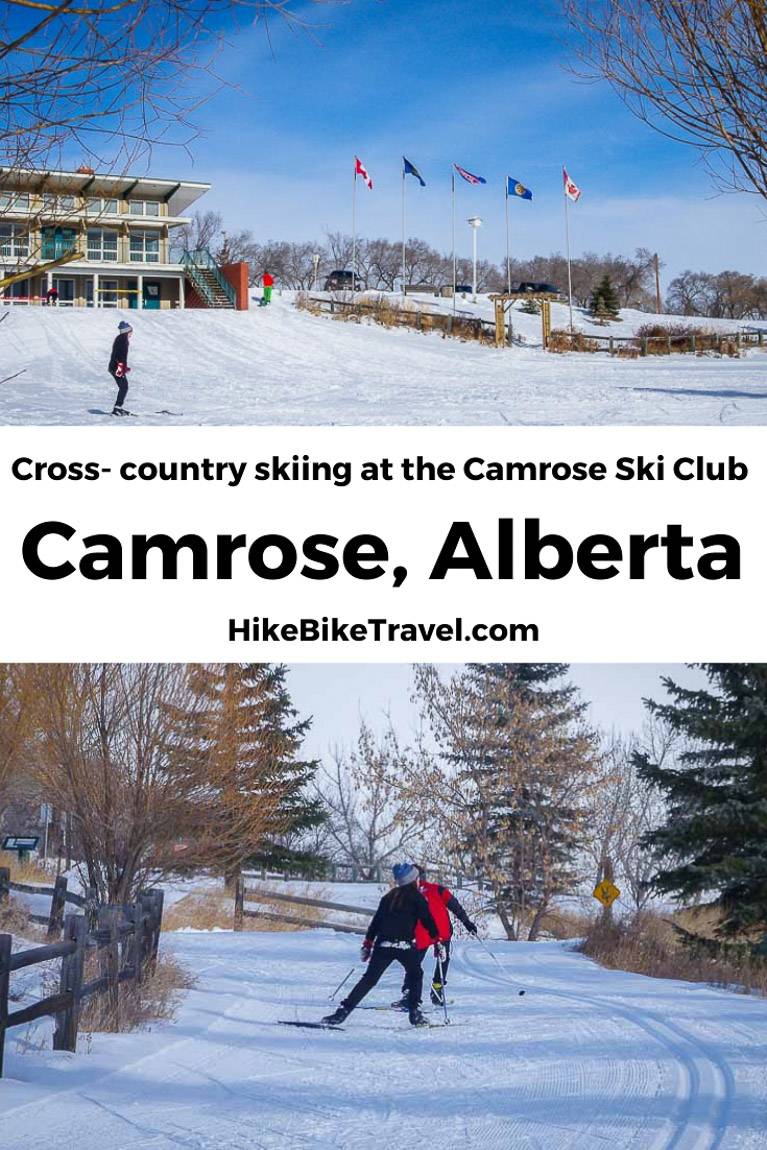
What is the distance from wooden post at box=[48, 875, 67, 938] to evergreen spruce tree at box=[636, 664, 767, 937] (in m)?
9.45

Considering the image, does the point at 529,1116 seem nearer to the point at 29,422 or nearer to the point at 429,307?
the point at 29,422

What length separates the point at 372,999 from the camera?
12297 mm

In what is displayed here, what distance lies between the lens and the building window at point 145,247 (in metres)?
57.1

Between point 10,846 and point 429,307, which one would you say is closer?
point 10,846

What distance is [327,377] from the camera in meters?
27.5

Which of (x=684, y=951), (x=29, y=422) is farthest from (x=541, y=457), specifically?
(x=684, y=951)

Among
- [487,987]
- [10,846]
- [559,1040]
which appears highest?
[559,1040]

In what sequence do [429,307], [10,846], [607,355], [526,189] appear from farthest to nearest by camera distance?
[429,307] < [526,189] < [607,355] < [10,846]

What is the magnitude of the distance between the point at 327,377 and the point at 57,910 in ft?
45.2

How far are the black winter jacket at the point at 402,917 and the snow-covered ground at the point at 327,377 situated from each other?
5.49 meters

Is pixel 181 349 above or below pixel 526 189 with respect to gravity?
below

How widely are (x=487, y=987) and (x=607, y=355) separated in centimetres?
3422

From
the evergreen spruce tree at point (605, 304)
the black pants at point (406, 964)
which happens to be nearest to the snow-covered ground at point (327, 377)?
the black pants at point (406, 964)

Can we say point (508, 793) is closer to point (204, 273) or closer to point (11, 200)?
point (11, 200)
